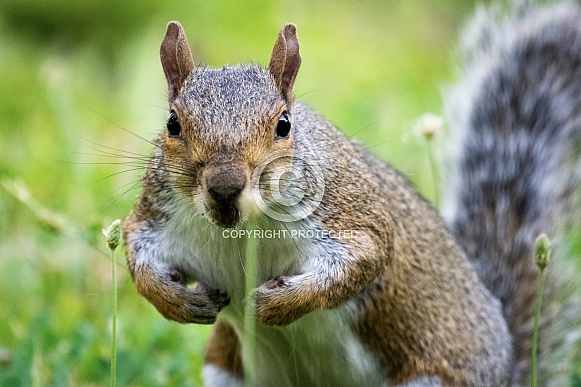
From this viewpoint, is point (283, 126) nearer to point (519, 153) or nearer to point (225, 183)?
point (225, 183)

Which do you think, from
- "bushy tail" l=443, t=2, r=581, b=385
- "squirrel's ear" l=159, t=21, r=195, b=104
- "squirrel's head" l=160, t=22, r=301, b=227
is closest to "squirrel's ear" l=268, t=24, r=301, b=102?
"squirrel's head" l=160, t=22, r=301, b=227

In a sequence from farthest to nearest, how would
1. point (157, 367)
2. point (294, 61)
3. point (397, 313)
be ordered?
point (157, 367) → point (397, 313) → point (294, 61)

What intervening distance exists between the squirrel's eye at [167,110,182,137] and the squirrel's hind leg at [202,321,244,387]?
766 mm

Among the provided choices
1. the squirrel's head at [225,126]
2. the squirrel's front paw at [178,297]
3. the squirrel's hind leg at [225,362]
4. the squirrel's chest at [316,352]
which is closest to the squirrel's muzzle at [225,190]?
the squirrel's head at [225,126]

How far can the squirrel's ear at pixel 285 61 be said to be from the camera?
2.65 metres

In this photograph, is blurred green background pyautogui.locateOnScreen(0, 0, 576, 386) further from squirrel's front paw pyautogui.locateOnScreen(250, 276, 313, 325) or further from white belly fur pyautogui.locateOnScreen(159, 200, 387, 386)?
squirrel's front paw pyautogui.locateOnScreen(250, 276, 313, 325)

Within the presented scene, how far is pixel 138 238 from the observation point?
110 inches

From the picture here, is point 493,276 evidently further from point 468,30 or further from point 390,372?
point 468,30

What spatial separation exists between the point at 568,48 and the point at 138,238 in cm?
203

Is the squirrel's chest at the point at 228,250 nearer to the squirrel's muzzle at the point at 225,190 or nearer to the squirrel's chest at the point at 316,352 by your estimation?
the squirrel's chest at the point at 316,352

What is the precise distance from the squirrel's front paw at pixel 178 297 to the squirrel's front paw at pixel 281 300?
0.15 m

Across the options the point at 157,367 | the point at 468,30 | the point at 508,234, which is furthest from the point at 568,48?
the point at 157,367

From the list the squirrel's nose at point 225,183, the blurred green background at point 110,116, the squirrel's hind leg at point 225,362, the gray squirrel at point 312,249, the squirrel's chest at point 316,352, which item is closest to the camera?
the squirrel's nose at point 225,183

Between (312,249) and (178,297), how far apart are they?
1.22 ft
